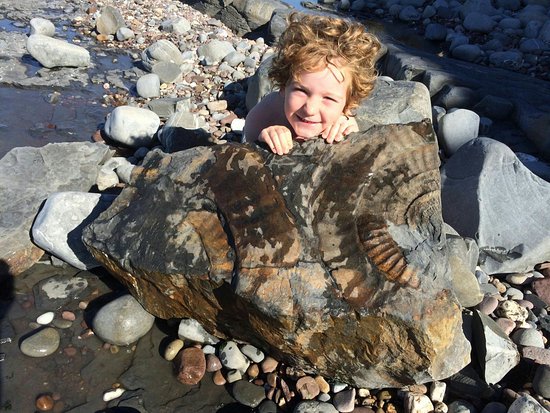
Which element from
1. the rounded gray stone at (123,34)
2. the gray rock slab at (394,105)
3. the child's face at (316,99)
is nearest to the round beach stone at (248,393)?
the child's face at (316,99)

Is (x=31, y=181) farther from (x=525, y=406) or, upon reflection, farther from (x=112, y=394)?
(x=525, y=406)

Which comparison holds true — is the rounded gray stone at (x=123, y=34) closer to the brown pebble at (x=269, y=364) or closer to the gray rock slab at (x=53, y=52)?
the gray rock slab at (x=53, y=52)

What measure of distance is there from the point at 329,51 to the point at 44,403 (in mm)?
2270

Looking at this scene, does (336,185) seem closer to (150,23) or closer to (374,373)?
(374,373)

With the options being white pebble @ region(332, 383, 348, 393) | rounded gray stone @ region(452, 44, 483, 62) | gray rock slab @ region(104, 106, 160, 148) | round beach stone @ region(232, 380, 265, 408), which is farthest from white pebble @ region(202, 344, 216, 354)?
rounded gray stone @ region(452, 44, 483, 62)

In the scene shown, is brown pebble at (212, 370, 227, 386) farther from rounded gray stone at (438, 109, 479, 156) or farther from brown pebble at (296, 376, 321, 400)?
rounded gray stone at (438, 109, 479, 156)

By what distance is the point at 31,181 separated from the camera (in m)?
3.80

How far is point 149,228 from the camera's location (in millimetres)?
2762

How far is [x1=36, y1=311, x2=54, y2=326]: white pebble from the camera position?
9.94 ft

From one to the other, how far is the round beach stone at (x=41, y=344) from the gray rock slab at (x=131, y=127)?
2344mm

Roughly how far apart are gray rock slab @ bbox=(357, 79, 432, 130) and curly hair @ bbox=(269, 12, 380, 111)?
1587 millimetres

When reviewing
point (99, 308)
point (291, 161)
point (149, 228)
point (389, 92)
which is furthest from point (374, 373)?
point (389, 92)

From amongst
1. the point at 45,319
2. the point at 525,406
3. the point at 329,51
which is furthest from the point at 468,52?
the point at 45,319

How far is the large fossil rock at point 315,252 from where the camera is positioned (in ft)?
7.68
